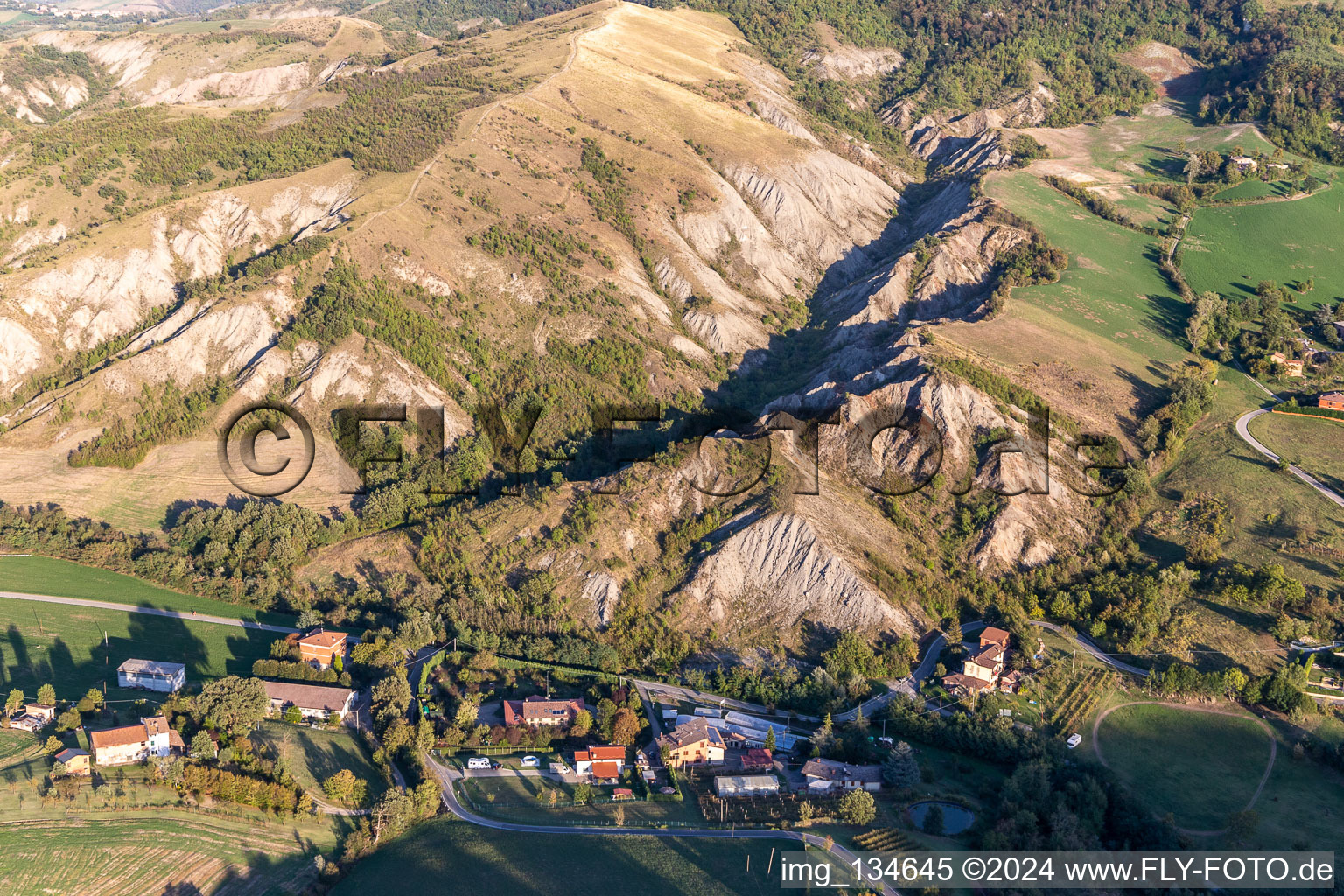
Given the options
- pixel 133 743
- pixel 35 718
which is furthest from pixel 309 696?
pixel 35 718

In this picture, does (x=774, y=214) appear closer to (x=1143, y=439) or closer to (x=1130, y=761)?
(x=1143, y=439)

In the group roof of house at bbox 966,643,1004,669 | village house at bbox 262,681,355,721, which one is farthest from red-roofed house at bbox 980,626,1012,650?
village house at bbox 262,681,355,721

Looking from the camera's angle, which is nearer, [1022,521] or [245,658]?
[245,658]

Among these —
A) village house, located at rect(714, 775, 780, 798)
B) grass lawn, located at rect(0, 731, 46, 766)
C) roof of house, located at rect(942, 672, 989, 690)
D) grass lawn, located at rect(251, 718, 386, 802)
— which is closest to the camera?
village house, located at rect(714, 775, 780, 798)

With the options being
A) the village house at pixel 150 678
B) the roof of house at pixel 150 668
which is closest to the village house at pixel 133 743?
the village house at pixel 150 678

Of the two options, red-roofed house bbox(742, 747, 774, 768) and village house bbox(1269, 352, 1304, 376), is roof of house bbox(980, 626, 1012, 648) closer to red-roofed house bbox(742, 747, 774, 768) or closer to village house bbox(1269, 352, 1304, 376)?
red-roofed house bbox(742, 747, 774, 768)

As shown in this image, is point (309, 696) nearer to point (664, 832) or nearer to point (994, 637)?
point (664, 832)

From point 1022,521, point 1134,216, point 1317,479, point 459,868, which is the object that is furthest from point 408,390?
point 1134,216
